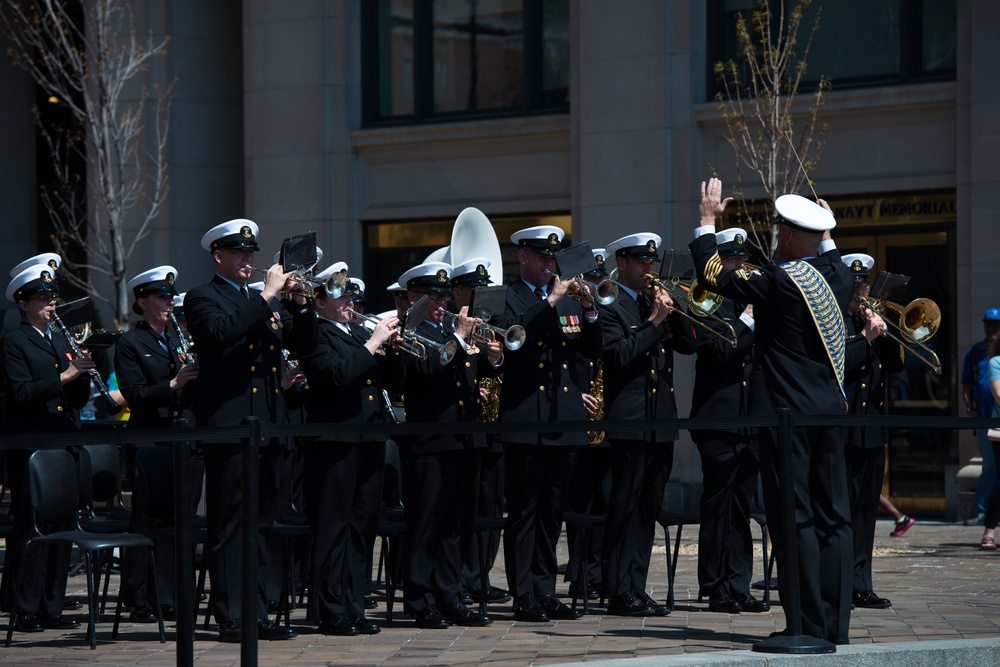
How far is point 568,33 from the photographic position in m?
18.2

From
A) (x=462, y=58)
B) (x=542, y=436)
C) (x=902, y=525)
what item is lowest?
(x=902, y=525)

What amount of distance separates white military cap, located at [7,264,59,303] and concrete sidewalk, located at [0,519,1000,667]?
2.08 meters

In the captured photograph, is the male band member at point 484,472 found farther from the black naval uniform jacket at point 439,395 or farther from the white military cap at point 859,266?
the white military cap at point 859,266

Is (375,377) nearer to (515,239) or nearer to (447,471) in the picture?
(447,471)

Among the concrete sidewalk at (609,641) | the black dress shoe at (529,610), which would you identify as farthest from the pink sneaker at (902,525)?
the black dress shoe at (529,610)

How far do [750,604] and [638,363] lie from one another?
1.63m

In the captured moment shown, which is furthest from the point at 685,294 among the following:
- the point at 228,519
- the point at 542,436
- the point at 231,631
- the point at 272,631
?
the point at 231,631

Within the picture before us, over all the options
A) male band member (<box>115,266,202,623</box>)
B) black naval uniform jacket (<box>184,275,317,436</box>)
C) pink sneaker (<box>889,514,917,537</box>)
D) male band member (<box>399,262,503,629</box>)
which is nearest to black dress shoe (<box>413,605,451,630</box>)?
male band member (<box>399,262,503,629</box>)

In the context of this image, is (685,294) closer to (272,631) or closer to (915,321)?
(915,321)

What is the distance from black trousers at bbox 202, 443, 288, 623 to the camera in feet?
29.2

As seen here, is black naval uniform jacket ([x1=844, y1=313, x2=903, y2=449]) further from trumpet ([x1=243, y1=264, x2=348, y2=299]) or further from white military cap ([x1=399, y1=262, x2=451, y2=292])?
trumpet ([x1=243, y1=264, x2=348, y2=299])

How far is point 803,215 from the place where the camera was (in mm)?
8438

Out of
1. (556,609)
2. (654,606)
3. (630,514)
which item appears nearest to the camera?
(556,609)

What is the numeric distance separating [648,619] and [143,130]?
12.4 metres
